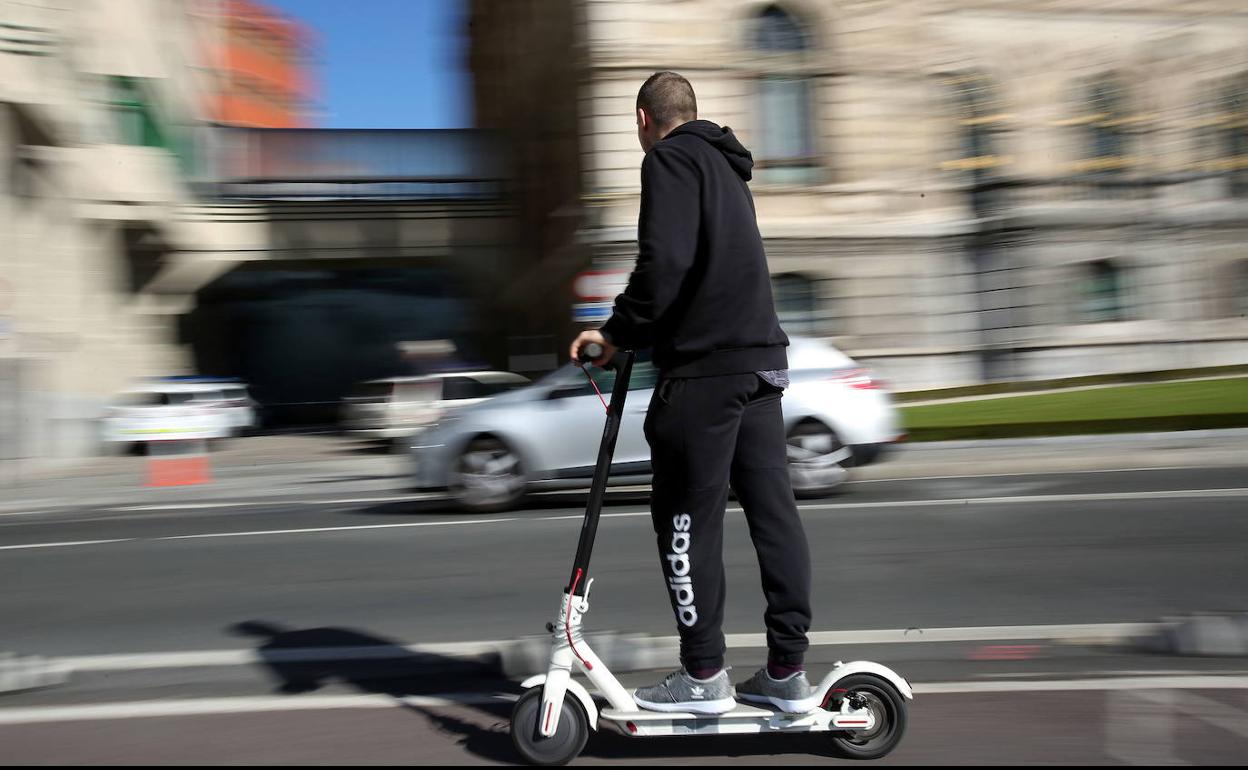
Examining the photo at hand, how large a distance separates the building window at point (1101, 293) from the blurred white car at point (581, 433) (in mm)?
16371

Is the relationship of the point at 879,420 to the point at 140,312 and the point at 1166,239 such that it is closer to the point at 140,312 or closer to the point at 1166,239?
the point at 1166,239

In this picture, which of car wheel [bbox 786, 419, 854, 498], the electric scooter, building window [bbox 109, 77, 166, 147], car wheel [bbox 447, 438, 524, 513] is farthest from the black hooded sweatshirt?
building window [bbox 109, 77, 166, 147]

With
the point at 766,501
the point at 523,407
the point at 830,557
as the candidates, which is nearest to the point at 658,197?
the point at 766,501

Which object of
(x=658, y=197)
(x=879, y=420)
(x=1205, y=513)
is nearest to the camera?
(x=658, y=197)

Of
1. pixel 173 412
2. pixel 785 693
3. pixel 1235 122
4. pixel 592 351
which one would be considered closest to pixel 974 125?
pixel 1235 122

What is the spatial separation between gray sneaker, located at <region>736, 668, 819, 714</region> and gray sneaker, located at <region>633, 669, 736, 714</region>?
82 mm

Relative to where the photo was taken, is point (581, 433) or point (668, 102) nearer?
point (668, 102)

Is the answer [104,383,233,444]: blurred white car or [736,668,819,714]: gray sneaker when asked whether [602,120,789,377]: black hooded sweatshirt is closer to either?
[736,668,819,714]: gray sneaker

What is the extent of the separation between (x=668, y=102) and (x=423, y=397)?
58.9 feet

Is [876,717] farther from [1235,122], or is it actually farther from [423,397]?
[1235,122]

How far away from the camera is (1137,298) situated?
84.3ft

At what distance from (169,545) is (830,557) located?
453cm

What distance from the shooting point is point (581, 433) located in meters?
10.6

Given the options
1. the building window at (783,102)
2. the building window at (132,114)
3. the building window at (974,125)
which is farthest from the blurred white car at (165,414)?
the building window at (974,125)
